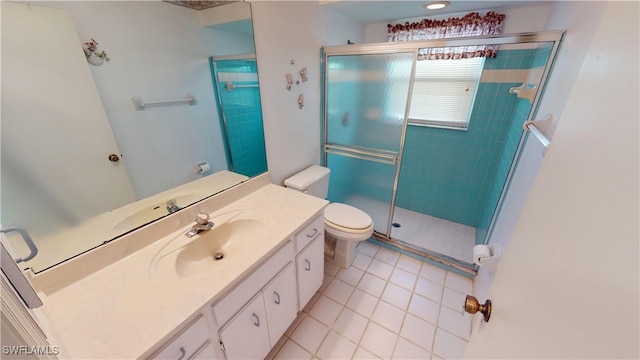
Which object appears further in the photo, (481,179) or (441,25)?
(481,179)

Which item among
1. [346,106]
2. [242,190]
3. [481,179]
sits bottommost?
[481,179]

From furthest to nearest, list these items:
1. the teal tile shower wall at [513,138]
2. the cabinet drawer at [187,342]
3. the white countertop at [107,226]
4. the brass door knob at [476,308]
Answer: the teal tile shower wall at [513,138] → the white countertop at [107,226] → the cabinet drawer at [187,342] → the brass door knob at [476,308]

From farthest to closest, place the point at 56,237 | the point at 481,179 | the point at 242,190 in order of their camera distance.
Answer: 1. the point at 481,179
2. the point at 242,190
3. the point at 56,237

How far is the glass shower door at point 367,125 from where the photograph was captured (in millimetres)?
1854

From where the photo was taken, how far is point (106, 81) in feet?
3.00

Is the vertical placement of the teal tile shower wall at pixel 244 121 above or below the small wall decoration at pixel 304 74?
below

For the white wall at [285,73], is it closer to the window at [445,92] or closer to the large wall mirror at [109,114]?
the large wall mirror at [109,114]

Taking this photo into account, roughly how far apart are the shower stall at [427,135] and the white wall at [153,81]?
1143mm

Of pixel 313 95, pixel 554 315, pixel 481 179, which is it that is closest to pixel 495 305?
pixel 554 315

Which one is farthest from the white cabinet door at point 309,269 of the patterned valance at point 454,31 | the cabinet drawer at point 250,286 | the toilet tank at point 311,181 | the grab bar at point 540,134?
the patterned valance at point 454,31

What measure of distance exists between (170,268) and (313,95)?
5.25 feet

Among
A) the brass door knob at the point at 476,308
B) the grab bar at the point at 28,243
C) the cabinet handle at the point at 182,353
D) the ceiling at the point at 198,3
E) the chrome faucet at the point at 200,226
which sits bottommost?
the cabinet handle at the point at 182,353

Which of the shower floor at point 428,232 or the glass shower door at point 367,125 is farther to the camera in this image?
the shower floor at point 428,232

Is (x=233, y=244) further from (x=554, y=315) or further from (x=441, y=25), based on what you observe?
(x=441, y=25)
